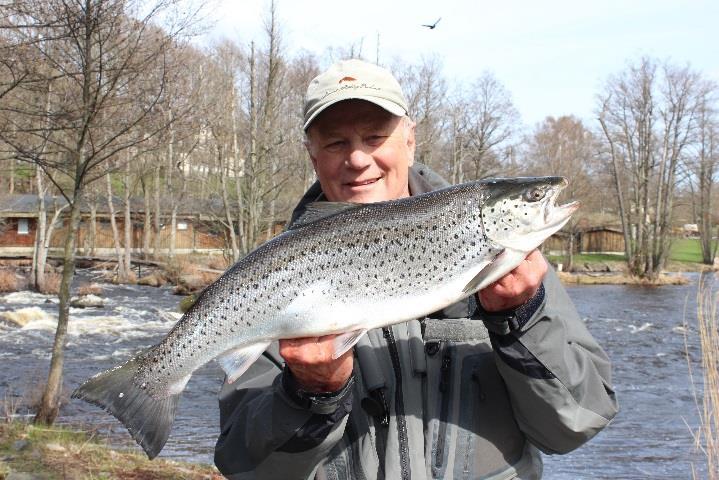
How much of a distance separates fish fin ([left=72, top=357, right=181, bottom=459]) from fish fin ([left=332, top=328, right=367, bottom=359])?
0.73 m

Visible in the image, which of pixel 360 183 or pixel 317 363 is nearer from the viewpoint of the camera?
pixel 317 363

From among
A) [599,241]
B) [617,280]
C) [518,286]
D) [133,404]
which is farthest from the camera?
[599,241]

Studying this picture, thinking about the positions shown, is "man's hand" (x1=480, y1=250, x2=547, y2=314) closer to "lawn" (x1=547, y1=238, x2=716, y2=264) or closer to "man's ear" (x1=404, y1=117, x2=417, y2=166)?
"man's ear" (x1=404, y1=117, x2=417, y2=166)

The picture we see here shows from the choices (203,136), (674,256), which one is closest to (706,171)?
(674,256)

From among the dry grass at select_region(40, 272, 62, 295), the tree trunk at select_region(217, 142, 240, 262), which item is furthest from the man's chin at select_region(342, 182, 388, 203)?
the tree trunk at select_region(217, 142, 240, 262)

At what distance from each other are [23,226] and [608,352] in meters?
40.5

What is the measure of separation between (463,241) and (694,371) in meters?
16.4

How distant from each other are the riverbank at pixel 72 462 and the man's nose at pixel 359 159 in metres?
5.24

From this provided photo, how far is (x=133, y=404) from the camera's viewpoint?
9.01 ft

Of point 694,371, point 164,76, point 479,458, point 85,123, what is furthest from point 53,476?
point 694,371

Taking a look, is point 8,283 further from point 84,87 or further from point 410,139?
point 410,139

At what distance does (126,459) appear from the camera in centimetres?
799

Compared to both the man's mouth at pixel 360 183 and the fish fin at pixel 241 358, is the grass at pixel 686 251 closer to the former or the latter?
the man's mouth at pixel 360 183

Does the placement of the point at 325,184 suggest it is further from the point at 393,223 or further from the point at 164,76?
the point at 164,76
